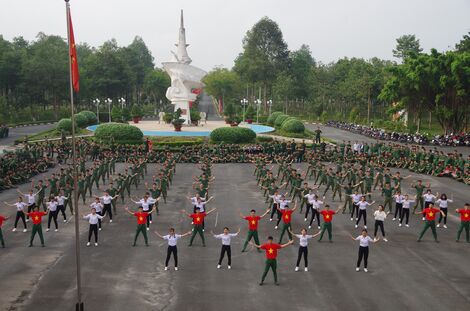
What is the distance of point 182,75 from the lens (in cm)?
5766

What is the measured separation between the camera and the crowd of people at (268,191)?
1564 cm

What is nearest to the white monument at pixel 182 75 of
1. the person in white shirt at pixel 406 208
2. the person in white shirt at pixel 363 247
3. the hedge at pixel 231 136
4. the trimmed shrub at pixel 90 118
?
the trimmed shrub at pixel 90 118

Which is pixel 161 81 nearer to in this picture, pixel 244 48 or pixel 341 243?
pixel 244 48

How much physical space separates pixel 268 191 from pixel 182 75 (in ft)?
126

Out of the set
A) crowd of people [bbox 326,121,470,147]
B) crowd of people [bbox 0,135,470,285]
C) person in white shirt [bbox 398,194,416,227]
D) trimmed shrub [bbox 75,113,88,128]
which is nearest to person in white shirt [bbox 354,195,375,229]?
crowd of people [bbox 0,135,470,285]

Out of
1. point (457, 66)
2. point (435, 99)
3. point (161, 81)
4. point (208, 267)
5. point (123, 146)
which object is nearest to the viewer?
point (208, 267)

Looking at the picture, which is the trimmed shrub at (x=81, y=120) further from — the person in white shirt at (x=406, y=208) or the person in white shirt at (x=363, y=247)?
the person in white shirt at (x=363, y=247)

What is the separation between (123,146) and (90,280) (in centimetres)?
2650

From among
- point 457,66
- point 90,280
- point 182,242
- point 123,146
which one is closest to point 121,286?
point 90,280

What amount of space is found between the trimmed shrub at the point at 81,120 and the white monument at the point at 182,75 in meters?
10.3

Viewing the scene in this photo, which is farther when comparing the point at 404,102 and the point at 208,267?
the point at 404,102

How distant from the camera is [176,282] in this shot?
500 inches

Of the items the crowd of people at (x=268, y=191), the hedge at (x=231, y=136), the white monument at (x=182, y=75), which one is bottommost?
the crowd of people at (x=268, y=191)

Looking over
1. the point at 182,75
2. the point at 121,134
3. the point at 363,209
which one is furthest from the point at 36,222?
the point at 182,75
